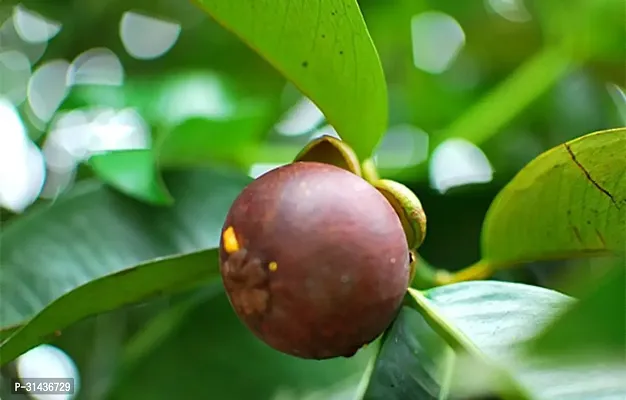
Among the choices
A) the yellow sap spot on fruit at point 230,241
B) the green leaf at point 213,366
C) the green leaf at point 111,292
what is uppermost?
the yellow sap spot on fruit at point 230,241

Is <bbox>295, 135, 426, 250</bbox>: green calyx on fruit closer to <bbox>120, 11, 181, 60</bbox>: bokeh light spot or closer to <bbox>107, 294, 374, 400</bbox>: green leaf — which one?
<bbox>107, 294, 374, 400</bbox>: green leaf

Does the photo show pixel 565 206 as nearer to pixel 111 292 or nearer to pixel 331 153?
pixel 331 153

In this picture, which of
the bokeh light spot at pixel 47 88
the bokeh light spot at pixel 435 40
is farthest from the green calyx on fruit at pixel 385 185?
the bokeh light spot at pixel 47 88

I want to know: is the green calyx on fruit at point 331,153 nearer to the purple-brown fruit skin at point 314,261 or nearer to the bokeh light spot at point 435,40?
the purple-brown fruit skin at point 314,261

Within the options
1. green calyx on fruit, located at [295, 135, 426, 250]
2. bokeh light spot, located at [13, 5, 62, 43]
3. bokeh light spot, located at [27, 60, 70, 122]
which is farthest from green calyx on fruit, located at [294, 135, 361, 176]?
bokeh light spot, located at [13, 5, 62, 43]

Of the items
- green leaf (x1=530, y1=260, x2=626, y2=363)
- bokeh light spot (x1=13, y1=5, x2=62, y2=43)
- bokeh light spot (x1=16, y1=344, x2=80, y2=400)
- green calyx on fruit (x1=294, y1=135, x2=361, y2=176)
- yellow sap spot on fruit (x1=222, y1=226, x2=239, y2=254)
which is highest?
green leaf (x1=530, y1=260, x2=626, y2=363)

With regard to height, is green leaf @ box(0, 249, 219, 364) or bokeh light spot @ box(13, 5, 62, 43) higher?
green leaf @ box(0, 249, 219, 364)

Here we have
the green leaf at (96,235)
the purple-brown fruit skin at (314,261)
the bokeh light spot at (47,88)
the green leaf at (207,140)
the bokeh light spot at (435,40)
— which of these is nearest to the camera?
the purple-brown fruit skin at (314,261)

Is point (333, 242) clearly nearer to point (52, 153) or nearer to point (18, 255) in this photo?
point (18, 255)
